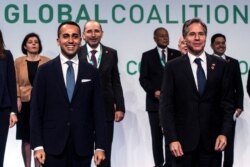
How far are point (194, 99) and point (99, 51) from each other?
234 centimetres

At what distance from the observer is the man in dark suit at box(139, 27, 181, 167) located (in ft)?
26.6

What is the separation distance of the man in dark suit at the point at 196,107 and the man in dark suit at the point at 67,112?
494 millimetres

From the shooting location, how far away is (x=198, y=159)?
491 centimetres

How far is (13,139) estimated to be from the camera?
29.4 feet

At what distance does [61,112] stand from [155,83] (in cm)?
351

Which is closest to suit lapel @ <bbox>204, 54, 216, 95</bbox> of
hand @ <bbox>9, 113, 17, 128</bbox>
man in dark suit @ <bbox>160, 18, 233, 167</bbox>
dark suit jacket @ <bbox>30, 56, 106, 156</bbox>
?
man in dark suit @ <bbox>160, 18, 233, 167</bbox>

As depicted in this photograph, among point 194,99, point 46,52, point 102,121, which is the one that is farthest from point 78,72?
point 46,52

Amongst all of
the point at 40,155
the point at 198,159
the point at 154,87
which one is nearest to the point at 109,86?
the point at 154,87

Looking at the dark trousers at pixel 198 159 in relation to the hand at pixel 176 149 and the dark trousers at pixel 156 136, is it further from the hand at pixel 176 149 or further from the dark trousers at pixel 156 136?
the dark trousers at pixel 156 136

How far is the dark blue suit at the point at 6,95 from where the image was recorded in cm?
599

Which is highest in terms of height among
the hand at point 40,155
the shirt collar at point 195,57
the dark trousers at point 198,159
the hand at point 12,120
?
the shirt collar at point 195,57

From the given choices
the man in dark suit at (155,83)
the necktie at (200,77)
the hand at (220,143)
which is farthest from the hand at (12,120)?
the man in dark suit at (155,83)

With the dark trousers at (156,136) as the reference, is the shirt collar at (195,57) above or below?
above

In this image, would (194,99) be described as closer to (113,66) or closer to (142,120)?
(113,66)
